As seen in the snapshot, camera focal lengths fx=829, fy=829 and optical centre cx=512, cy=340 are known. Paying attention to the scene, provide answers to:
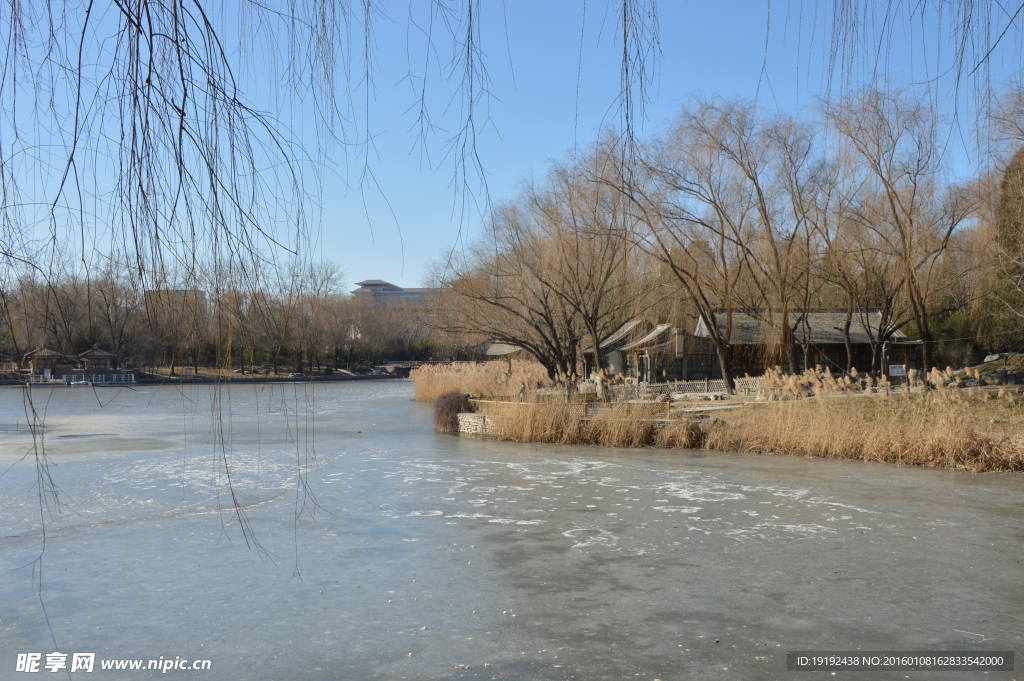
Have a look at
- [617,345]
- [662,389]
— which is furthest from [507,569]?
[617,345]

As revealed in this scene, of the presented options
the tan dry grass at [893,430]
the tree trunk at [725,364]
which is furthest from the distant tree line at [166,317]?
the tree trunk at [725,364]

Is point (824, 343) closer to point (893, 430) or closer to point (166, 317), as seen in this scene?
point (893, 430)

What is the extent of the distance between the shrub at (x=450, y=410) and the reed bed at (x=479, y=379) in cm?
594

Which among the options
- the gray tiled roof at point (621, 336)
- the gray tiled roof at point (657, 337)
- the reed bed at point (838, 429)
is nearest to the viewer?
the reed bed at point (838, 429)

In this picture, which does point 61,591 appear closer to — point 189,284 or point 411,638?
point 411,638

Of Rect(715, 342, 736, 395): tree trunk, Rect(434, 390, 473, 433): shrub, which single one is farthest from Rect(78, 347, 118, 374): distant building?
Rect(715, 342, 736, 395): tree trunk

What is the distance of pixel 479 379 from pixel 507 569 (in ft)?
84.7

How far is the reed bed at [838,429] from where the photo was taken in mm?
13734

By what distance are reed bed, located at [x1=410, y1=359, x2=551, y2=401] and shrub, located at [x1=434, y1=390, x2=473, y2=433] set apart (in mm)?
5942

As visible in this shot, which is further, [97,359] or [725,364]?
[725,364]

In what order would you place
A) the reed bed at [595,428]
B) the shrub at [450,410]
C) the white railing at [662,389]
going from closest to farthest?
the reed bed at [595,428]
the shrub at [450,410]
the white railing at [662,389]

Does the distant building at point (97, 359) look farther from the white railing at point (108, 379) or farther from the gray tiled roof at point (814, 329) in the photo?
the gray tiled roof at point (814, 329)

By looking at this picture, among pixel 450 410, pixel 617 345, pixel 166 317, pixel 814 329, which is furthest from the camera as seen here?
pixel 617 345

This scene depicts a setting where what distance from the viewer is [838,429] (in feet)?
50.5
